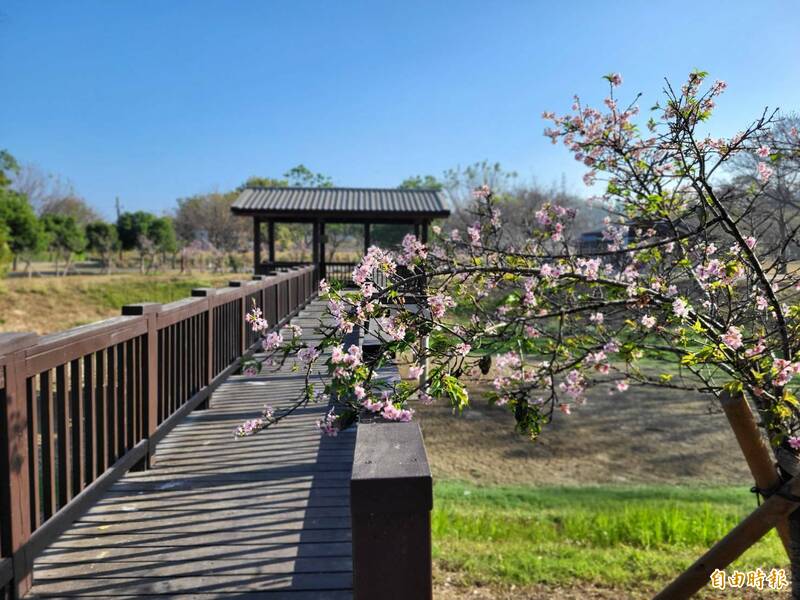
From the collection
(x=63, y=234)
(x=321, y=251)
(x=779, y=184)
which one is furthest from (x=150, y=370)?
(x=63, y=234)

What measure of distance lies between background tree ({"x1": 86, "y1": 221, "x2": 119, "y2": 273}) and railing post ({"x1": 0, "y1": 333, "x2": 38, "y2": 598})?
1374 inches

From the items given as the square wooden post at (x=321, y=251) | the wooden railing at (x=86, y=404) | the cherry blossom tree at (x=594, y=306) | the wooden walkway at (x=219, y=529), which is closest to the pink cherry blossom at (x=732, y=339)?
the cherry blossom tree at (x=594, y=306)

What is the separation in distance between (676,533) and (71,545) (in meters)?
4.73

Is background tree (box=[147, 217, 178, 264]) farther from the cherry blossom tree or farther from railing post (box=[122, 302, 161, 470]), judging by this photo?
the cherry blossom tree

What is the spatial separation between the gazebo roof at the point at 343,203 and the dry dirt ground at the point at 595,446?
19.2ft

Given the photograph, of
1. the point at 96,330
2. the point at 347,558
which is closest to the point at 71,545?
the point at 96,330

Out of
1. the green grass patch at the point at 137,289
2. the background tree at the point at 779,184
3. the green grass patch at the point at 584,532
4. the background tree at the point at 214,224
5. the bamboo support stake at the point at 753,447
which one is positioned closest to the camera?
the bamboo support stake at the point at 753,447

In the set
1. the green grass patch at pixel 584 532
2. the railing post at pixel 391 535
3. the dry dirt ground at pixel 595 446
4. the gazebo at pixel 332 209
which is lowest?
the dry dirt ground at pixel 595 446

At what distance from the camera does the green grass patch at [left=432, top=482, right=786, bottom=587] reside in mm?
4410

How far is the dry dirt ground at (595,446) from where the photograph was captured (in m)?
8.19

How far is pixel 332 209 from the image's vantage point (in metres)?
16.1

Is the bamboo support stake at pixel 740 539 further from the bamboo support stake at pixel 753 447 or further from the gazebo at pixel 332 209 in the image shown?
the gazebo at pixel 332 209

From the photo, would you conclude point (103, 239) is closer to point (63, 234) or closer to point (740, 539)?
point (63, 234)

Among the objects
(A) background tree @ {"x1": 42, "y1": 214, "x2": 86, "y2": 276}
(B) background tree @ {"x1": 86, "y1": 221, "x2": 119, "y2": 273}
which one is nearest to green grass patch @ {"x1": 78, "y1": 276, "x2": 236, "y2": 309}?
(A) background tree @ {"x1": 42, "y1": 214, "x2": 86, "y2": 276}
